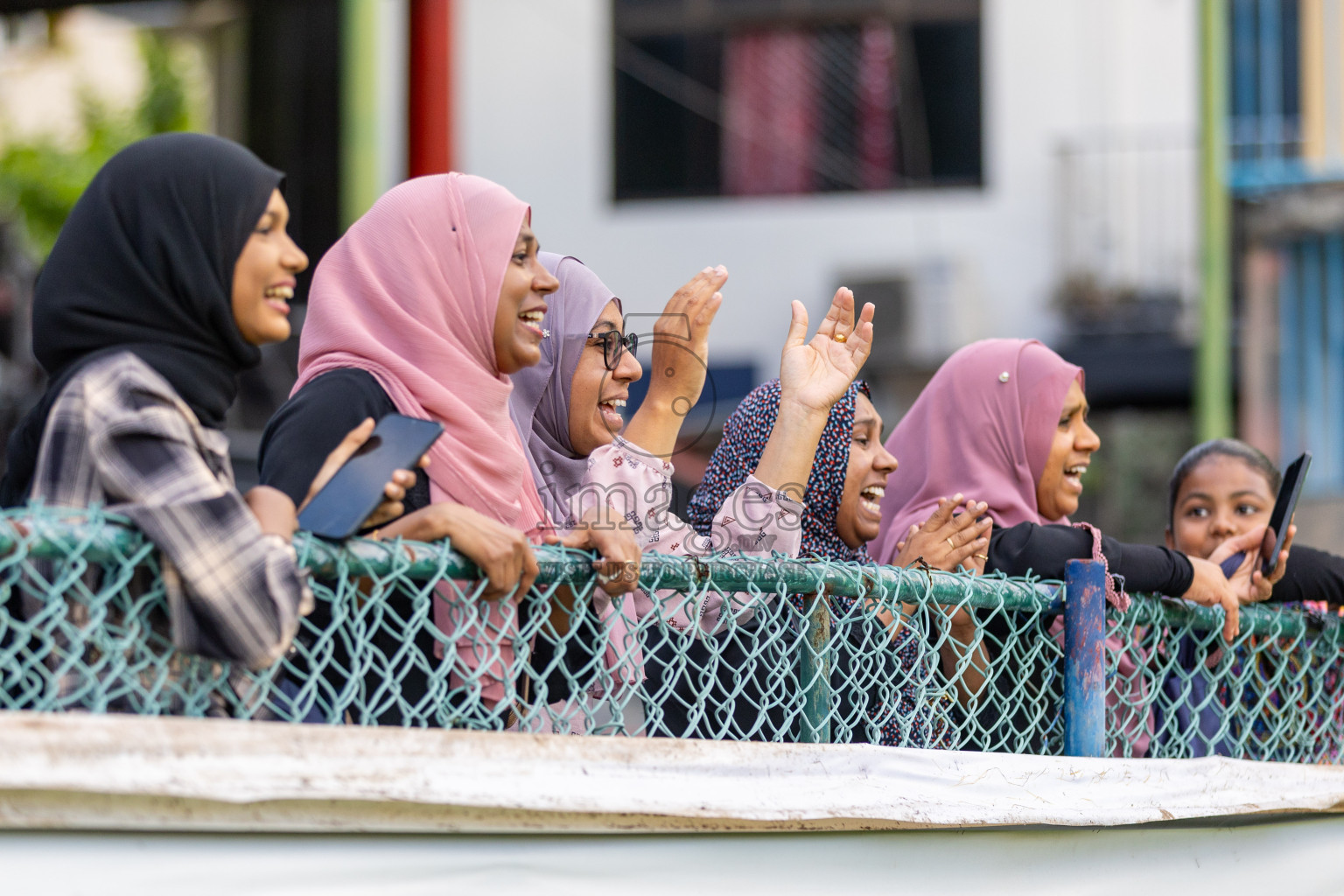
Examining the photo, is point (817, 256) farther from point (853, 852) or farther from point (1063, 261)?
point (853, 852)

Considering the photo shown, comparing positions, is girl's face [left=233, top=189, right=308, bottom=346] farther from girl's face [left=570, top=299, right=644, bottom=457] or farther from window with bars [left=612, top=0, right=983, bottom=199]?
window with bars [left=612, top=0, right=983, bottom=199]

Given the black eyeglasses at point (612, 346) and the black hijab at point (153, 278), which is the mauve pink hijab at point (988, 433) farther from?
the black hijab at point (153, 278)

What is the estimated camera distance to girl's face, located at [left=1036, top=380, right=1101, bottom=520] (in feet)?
11.0

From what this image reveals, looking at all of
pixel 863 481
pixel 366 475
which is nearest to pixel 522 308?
pixel 366 475

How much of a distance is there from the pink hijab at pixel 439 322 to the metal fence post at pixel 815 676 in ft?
1.53

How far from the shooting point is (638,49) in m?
12.5

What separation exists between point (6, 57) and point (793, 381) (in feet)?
41.5

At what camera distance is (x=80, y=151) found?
12102 mm

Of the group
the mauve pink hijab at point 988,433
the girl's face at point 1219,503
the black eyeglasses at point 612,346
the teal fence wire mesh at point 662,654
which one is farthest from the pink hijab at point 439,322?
the girl's face at point 1219,503

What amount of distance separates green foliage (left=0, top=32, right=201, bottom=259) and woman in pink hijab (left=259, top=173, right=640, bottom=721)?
31.4 ft

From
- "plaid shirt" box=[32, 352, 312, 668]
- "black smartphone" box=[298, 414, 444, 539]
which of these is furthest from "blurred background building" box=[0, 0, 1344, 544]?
"plaid shirt" box=[32, 352, 312, 668]

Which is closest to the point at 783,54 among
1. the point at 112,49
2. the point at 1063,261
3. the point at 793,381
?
the point at 1063,261

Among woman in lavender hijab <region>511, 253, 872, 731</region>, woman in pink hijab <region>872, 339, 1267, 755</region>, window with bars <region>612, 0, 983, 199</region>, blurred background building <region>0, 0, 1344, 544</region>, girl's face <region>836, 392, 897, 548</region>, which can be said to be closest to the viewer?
woman in lavender hijab <region>511, 253, 872, 731</region>

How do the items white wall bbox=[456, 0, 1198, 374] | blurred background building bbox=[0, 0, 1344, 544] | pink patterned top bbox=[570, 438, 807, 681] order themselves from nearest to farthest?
pink patterned top bbox=[570, 438, 807, 681] → blurred background building bbox=[0, 0, 1344, 544] → white wall bbox=[456, 0, 1198, 374]
